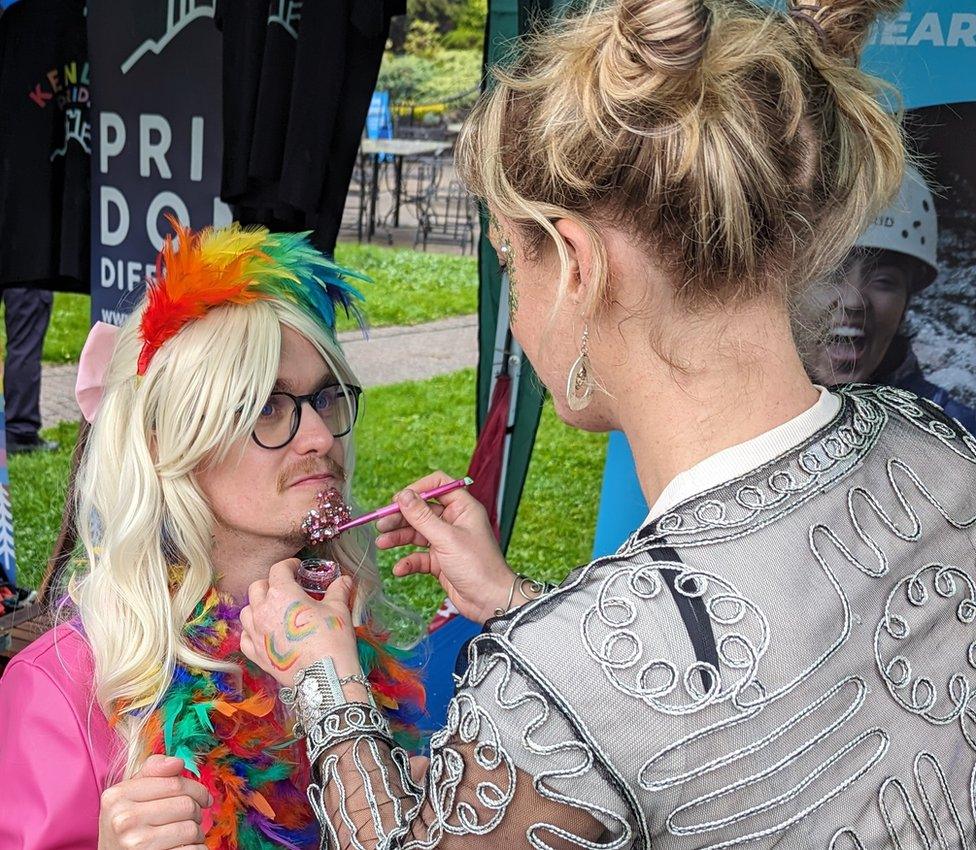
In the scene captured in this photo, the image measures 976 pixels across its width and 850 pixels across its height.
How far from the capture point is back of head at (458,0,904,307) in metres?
1.07

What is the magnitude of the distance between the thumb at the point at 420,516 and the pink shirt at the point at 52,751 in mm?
571

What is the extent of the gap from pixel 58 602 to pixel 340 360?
2.24ft

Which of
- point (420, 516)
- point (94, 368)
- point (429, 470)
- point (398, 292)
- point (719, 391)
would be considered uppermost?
point (719, 391)

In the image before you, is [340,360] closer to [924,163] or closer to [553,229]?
[553,229]

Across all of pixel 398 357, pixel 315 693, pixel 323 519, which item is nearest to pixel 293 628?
pixel 315 693

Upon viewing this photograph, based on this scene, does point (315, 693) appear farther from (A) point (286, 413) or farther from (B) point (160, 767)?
(A) point (286, 413)

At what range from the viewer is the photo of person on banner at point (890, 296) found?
2.61 meters

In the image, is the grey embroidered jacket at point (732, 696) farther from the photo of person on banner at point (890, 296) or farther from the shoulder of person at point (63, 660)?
the photo of person on banner at point (890, 296)

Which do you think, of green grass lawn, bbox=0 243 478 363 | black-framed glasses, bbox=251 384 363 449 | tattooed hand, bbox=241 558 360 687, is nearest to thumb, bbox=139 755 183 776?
tattooed hand, bbox=241 558 360 687

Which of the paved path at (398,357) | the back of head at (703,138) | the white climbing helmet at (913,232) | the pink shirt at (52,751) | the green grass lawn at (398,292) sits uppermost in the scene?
the back of head at (703,138)

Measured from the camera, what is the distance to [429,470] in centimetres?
611

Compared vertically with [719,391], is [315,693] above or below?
below

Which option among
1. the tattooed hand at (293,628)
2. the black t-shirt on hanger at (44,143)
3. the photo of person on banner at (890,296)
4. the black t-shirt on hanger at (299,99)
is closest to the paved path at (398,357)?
the black t-shirt on hanger at (44,143)

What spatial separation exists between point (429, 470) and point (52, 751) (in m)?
4.52
